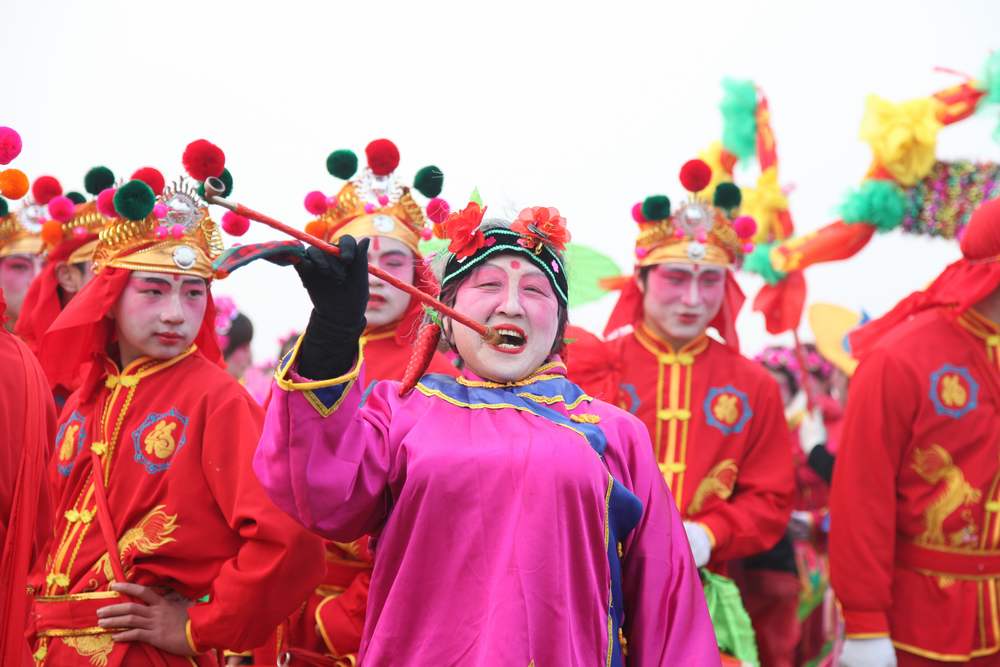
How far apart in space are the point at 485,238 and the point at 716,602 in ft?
7.99

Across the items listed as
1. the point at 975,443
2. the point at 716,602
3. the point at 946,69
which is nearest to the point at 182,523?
the point at 716,602

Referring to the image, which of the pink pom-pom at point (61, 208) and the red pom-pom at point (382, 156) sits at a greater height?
the red pom-pom at point (382, 156)

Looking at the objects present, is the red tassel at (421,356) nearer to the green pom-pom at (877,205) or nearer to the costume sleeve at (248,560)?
the costume sleeve at (248,560)

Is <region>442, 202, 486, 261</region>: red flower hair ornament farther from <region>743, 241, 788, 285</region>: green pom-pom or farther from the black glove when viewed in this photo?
<region>743, 241, 788, 285</region>: green pom-pom

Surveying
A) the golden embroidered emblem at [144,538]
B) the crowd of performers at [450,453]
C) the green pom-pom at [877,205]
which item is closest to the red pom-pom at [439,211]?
the crowd of performers at [450,453]

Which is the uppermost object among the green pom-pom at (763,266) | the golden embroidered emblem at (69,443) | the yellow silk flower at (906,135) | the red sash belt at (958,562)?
the yellow silk flower at (906,135)

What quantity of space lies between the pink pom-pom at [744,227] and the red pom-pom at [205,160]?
3340 millimetres

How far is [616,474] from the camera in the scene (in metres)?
3.10

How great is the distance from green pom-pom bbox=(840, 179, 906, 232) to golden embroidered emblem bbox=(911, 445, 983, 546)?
1.83 meters

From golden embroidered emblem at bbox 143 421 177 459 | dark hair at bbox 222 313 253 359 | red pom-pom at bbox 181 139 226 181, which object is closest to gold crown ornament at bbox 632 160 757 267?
golden embroidered emblem at bbox 143 421 177 459

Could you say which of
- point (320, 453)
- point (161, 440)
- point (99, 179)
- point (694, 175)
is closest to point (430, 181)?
point (161, 440)

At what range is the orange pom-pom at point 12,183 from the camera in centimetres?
348

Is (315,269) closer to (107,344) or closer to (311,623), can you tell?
(107,344)

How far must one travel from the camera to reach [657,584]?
3066mm
